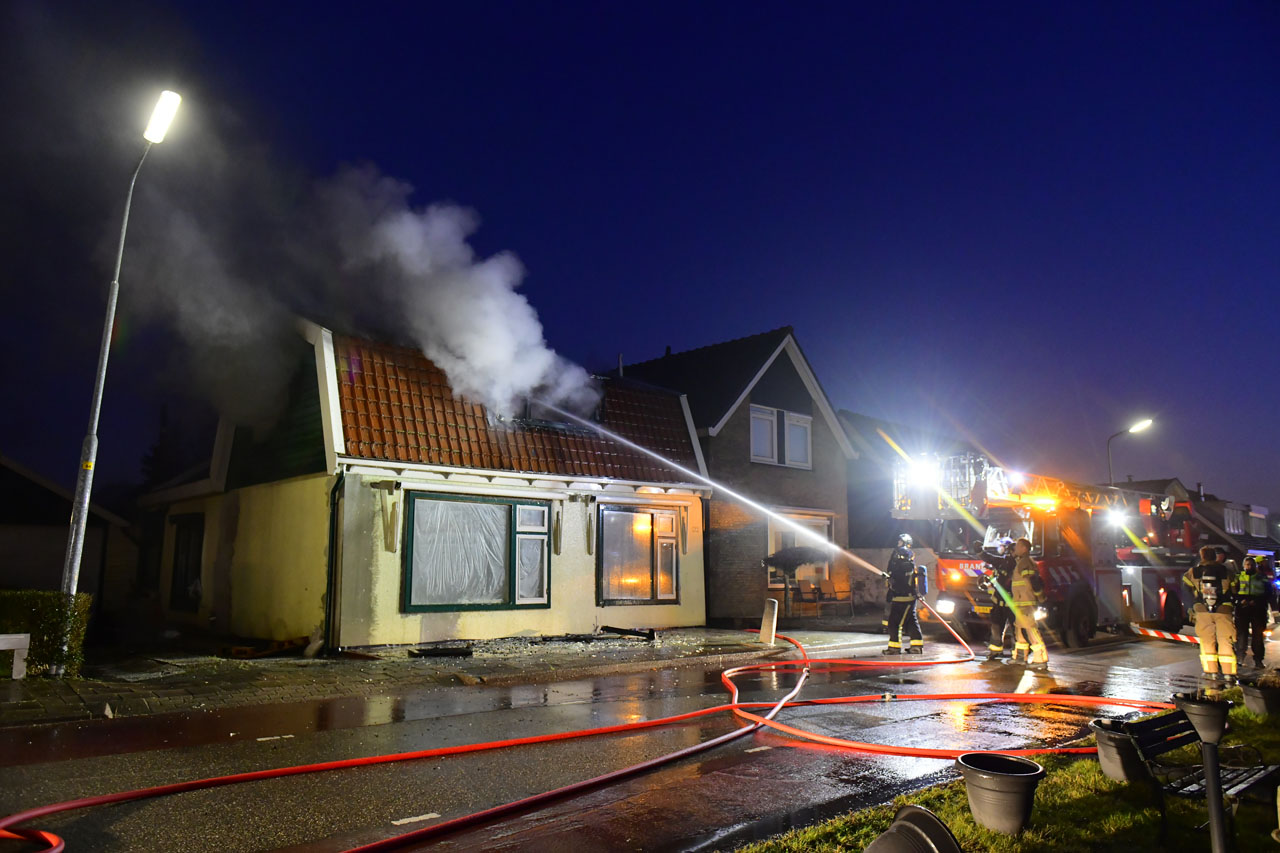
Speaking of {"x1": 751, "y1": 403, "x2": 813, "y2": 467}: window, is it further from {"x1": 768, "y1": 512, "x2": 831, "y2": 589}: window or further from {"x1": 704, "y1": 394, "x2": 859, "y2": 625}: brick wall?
{"x1": 768, "y1": 512, "x2": 831, "y2": 589}: window

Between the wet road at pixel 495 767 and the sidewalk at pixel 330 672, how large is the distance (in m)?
0.52

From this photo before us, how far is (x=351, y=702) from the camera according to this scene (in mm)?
9320

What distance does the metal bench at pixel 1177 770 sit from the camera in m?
4.84

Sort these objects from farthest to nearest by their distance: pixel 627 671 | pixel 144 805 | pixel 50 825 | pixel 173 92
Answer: pixel 627 671 < pixel 173 92 < pixel 144 805 < pixel 50 825

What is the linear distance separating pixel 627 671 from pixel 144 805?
7.37m

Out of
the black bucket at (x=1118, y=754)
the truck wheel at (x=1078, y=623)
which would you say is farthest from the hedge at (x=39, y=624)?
the truck wheel at (x=1078, y=623)

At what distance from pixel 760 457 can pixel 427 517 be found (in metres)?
9.28

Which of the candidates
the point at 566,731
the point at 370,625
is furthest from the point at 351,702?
the point at 370,625

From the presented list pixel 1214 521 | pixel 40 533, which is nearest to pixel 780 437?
pixel 40 533

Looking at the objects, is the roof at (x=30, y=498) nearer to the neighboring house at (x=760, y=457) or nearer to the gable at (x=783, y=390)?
the neighboring house at (x=760, y=457)

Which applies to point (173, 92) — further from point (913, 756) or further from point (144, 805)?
point (913, 756)

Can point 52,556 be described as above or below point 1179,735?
above

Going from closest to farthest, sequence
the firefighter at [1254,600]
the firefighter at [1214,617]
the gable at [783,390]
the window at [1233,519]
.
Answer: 1. the firefighter at [1214,617]
2. the firefighter at [1254,600]
3. the gable at [783,390]
4. the window at [1233,519]

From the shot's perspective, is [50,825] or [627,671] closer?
[50,825]
